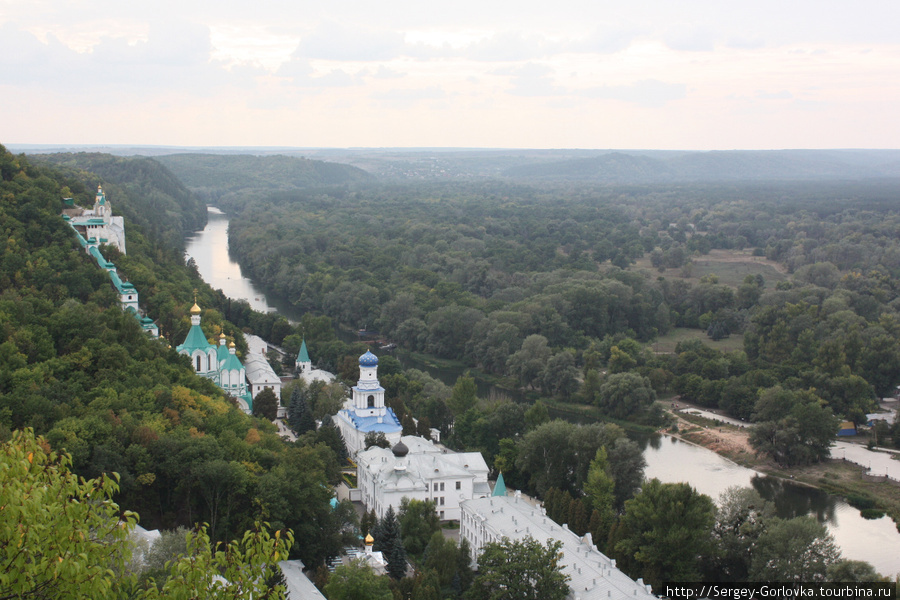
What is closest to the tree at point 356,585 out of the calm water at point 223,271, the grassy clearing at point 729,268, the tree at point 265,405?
the tree at point 265,405

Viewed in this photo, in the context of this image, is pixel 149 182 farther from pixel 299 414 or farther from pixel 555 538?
pixel 555 538

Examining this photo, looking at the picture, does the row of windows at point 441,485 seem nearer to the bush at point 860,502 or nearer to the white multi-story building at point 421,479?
the white multi-story building at point 421,479

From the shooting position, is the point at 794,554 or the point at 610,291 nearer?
the point at 794,554

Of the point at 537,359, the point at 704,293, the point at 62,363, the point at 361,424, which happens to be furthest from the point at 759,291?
the point at 62,363

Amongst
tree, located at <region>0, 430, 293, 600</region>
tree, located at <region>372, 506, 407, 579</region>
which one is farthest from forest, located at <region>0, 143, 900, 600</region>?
tree, located at <region>0, 430, 293, 600</region>

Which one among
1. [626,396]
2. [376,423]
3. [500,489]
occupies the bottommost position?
[626,396]

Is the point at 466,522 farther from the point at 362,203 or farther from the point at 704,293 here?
the point at 362,203

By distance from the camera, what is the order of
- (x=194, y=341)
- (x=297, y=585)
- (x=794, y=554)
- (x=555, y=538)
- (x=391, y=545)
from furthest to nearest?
1. (x=194, y=341)
2. (x=391, y=545)
3. (x=555, y=538)
4. (x=794, y=554)
5. (x=297, y=585)

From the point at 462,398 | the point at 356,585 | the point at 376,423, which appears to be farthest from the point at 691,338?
the point at 356,585
